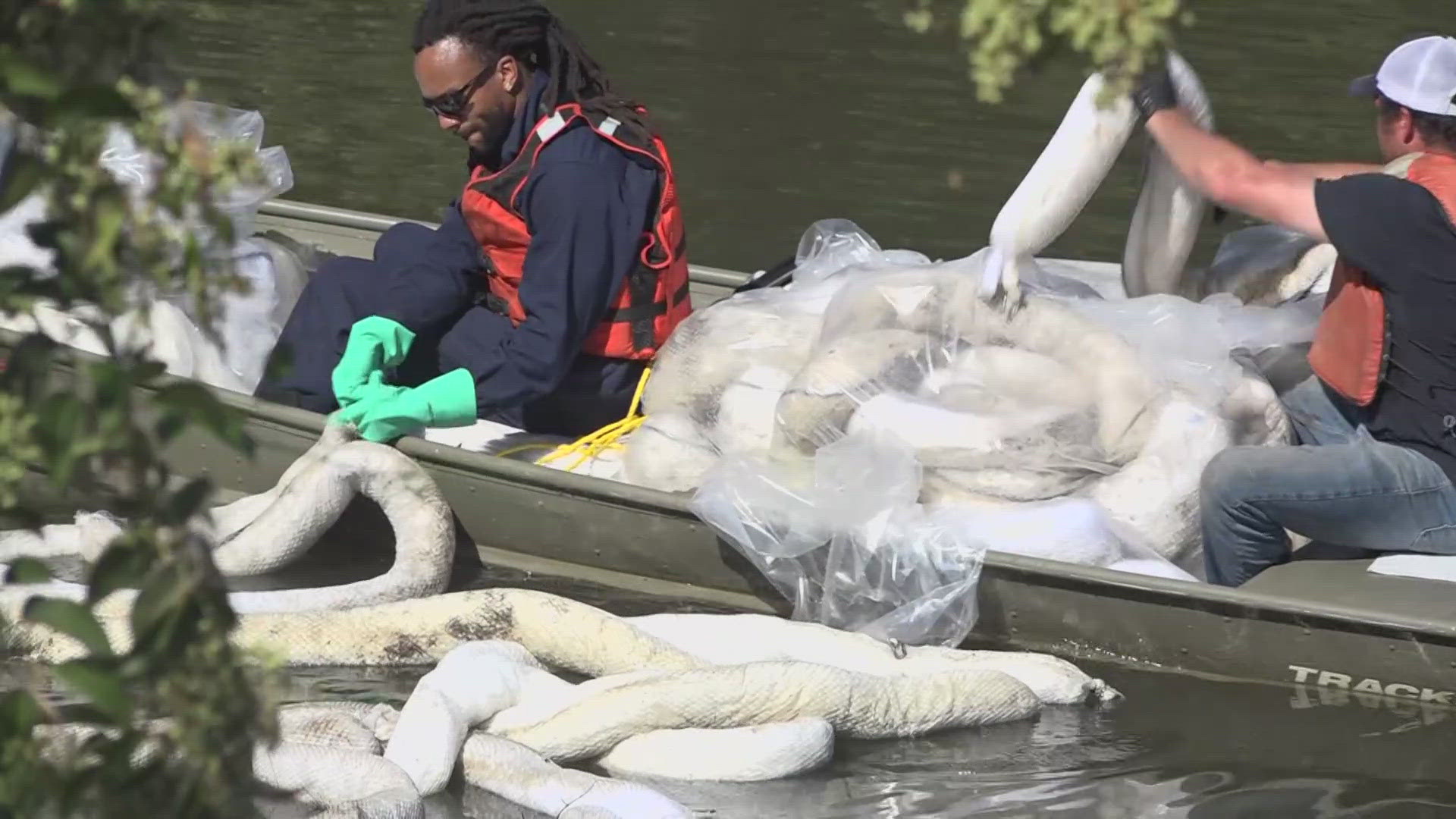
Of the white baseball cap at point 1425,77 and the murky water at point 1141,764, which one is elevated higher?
the white baseball cap at point 1425,77

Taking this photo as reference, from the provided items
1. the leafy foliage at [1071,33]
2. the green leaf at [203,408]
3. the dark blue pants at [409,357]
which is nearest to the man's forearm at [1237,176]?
the dark blue pants at [409,357]

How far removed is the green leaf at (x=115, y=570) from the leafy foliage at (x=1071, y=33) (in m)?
0.64

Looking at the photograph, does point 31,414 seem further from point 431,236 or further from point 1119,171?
point 1119,171

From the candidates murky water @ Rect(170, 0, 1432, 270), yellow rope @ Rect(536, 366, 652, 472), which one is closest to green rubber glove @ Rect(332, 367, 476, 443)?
yellow rope @ Rect(536, 366, 652, 472)

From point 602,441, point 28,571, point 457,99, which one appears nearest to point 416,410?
point 602,441

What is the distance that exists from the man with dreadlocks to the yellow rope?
0.04m

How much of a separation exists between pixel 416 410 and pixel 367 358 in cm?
22

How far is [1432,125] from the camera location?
168 inches

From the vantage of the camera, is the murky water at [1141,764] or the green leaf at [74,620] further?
the murky water at [1141,764]

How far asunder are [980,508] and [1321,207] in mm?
1121

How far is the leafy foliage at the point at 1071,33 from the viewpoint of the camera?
1231mm

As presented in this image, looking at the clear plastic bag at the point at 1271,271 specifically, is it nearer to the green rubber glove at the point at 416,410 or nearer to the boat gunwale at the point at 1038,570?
the boat gunwale at the point at 1038,570

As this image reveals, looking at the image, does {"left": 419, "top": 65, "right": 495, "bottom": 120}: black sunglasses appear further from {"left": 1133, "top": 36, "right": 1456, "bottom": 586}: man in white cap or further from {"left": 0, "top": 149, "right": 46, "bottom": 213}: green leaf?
{"left": 0, "top": 149, "right": 46, "bottom": 213}: green leaf

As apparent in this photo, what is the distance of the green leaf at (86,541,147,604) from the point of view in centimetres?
129
